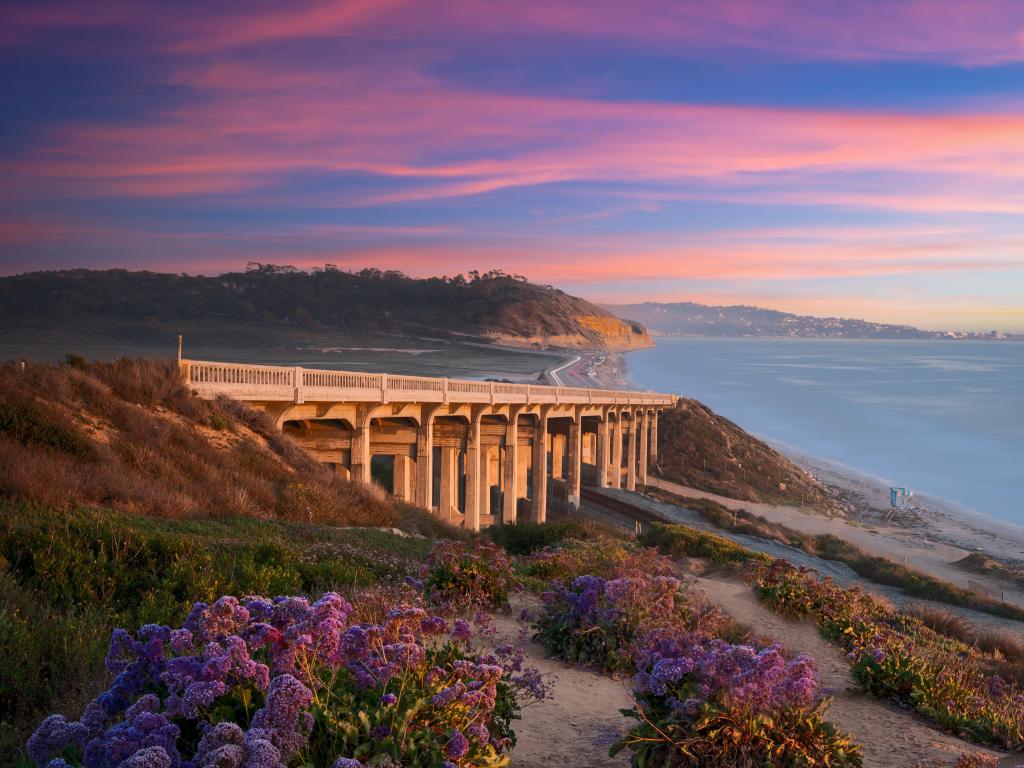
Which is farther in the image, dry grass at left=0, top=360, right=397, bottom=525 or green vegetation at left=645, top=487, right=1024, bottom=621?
green vegetation at left=645, top=487, right=1024, bottom=621

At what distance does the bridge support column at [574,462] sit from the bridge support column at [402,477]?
15.7 m

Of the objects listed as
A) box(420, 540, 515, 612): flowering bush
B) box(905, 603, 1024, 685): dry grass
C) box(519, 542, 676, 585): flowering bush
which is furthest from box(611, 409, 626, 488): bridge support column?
box(420, 540, 515, 612): flowering bush

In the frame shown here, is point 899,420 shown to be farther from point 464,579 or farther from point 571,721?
point 571,721

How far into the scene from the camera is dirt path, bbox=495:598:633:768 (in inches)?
235

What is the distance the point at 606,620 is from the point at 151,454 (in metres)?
11.0

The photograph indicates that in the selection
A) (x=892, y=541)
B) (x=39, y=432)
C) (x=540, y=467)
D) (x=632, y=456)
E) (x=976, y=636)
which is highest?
(x=39, y=432)

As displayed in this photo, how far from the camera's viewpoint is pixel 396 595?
9.36 meters

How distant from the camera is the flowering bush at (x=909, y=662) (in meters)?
7.95

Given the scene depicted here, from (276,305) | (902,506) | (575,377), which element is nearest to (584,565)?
(902,506)

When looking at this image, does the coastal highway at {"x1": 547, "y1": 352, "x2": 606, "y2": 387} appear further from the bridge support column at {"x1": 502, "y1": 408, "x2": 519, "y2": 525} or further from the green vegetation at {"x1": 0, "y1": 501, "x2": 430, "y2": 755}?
the green vegetation at {"x1": 0, "y1": 501, "x2": 430, "y2": 755}

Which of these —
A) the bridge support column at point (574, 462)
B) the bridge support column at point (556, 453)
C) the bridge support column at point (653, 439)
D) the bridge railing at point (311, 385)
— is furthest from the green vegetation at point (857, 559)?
the bridge railing at point (311, 385)

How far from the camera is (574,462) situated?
148ft

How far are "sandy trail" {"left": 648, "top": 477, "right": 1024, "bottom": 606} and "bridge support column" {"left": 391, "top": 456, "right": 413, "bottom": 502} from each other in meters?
19.0

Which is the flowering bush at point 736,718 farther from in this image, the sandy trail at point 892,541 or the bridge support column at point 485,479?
the bridge support column at point 485,479
